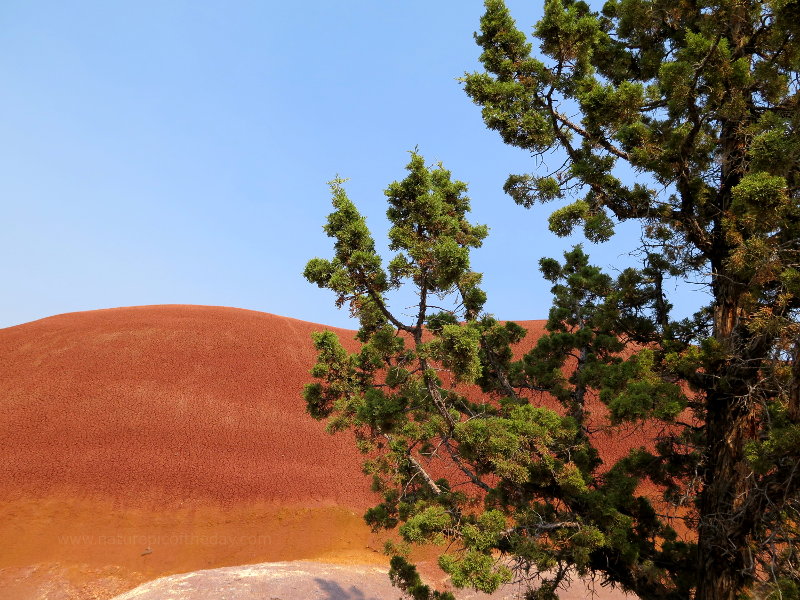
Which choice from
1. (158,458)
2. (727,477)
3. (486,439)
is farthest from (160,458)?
(727,477)

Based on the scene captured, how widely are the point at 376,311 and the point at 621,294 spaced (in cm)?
525

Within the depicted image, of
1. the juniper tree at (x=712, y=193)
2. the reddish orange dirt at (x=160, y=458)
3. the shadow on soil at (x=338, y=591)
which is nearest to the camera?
the juniper tree at (x=712, y=193)

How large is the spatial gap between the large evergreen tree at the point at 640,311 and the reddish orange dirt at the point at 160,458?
43.8 ft

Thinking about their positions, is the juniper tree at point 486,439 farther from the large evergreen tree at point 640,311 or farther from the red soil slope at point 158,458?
the red soil slope at point 158,458

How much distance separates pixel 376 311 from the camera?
10.4 metres

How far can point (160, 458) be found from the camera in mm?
25672

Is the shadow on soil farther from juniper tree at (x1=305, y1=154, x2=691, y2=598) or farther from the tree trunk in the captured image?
the tree trunk

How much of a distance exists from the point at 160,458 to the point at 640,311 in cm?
2343

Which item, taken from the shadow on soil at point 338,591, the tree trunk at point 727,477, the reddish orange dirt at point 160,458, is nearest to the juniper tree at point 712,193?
the tree trunk at point 727,477

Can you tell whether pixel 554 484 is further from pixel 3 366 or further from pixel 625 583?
pixel 3 366

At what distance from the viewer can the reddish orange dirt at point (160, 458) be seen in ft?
67.5

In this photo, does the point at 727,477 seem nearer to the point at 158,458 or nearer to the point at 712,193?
the point at 712,193

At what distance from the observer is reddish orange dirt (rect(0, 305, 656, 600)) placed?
67.5ft

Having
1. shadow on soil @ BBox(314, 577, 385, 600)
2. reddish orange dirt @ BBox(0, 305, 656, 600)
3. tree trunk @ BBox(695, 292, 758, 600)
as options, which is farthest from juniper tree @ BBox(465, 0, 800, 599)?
reddish orange dirt @ BBox(0, 305, 656, 600)
